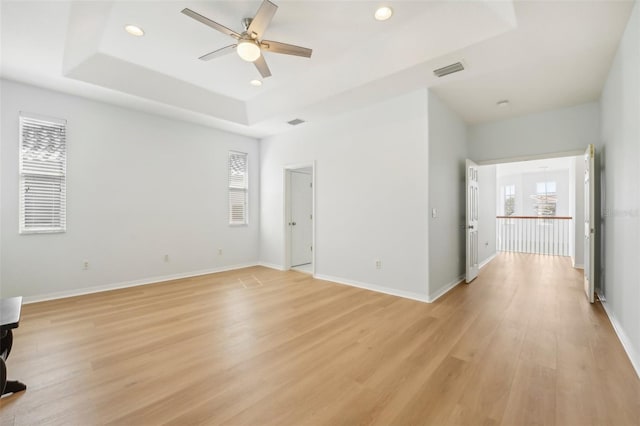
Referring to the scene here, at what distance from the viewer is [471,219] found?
4.79 metres

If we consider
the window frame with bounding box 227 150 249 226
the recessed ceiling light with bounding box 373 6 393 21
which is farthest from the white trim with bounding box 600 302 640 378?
the window frame with bounding box 227 150 249 226

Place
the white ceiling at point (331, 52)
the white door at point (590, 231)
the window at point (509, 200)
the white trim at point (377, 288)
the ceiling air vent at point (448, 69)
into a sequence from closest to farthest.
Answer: the white ceiling at point (331, 52) → the ceiling air vent at point (448, 69) → the white door at point (590, 231) → the white trim at point (377, 288) → the window at point (509, 200)

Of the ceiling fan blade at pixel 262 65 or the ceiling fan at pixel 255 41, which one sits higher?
the ceiling fan at pixel 255 41

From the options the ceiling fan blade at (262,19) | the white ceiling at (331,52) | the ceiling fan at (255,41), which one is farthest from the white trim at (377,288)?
the ceiling fan blade at (262,19)

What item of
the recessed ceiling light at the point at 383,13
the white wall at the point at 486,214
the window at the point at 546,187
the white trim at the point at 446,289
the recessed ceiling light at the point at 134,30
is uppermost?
the recessed ceiling light at the point at 134,30

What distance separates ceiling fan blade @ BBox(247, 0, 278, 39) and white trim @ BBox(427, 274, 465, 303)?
3663 millimetres

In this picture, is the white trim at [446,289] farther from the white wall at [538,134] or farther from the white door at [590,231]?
the white wall at [538,134]

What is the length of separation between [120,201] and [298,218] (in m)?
3.27

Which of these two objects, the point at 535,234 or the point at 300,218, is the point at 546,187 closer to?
the point at 535,234

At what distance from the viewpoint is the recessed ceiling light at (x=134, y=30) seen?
2.93 m

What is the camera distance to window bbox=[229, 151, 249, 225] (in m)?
5.95

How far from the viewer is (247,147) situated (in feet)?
20.3

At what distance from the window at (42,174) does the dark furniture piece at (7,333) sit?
2305mm

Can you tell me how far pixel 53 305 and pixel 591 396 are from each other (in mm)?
5575
